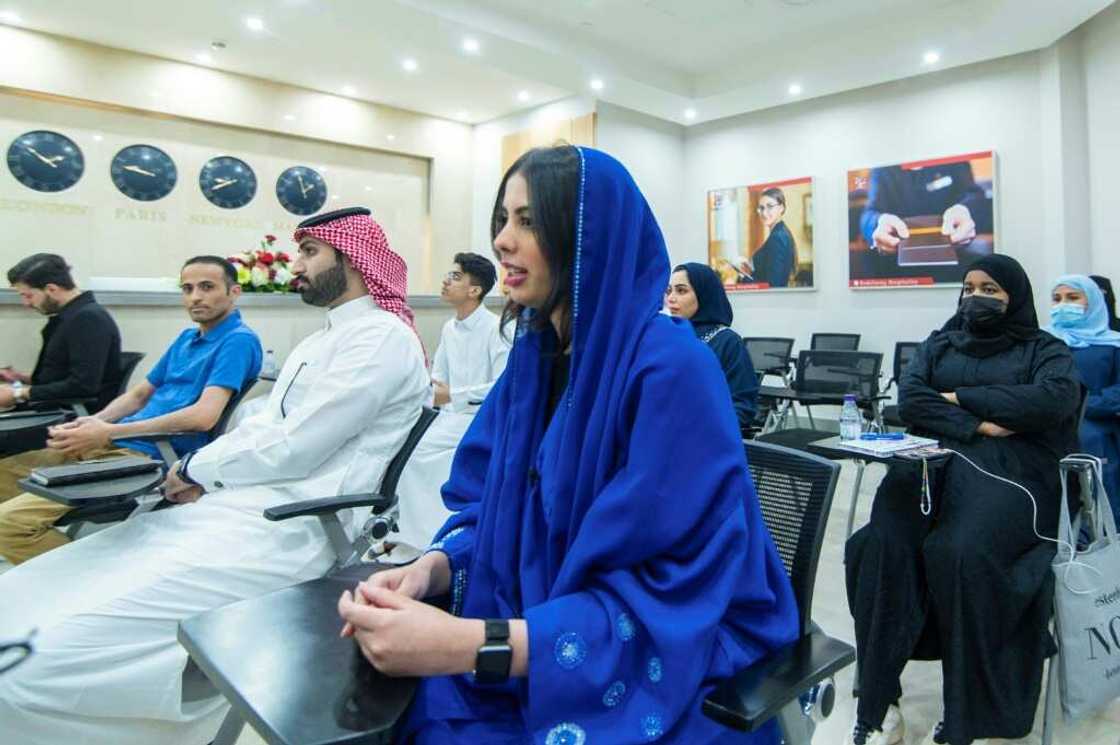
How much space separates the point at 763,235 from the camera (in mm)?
7598

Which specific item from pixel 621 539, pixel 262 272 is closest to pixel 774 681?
pixel 621 539

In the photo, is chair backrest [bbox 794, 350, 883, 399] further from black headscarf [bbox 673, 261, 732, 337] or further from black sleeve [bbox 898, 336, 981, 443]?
black sleeve [bbox 898, 336, 981, 443]

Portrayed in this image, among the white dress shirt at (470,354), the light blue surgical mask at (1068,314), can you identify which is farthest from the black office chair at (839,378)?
the white dress shirt at (470,354)

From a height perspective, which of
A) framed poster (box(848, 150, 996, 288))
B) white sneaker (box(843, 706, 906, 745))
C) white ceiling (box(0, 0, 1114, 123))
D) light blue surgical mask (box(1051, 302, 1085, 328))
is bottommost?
white sneaker (box(843, 706, 906, 745))

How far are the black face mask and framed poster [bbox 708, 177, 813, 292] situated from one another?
16.3 ft

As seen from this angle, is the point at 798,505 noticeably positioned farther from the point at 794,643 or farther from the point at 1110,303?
the point at 1110,303

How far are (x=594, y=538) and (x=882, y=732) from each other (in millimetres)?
1591

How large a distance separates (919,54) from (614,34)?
2679 millimetres

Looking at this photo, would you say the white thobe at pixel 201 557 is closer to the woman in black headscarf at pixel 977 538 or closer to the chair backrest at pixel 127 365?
the woman in black headscarf at pixel 977 538

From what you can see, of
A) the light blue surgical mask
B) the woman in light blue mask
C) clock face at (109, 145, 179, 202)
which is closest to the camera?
the woman in light blue mask

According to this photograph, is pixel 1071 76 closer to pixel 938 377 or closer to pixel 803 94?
pixel 803 94

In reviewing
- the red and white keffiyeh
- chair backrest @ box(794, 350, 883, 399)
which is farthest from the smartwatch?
chair backrest @ box(794, 350, 883, 399)

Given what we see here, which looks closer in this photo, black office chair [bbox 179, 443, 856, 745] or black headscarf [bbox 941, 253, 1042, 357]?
black office chair [bbox 179, 443, 856, 745]

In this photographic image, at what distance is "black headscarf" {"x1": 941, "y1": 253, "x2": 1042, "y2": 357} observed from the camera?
231 centimetres
